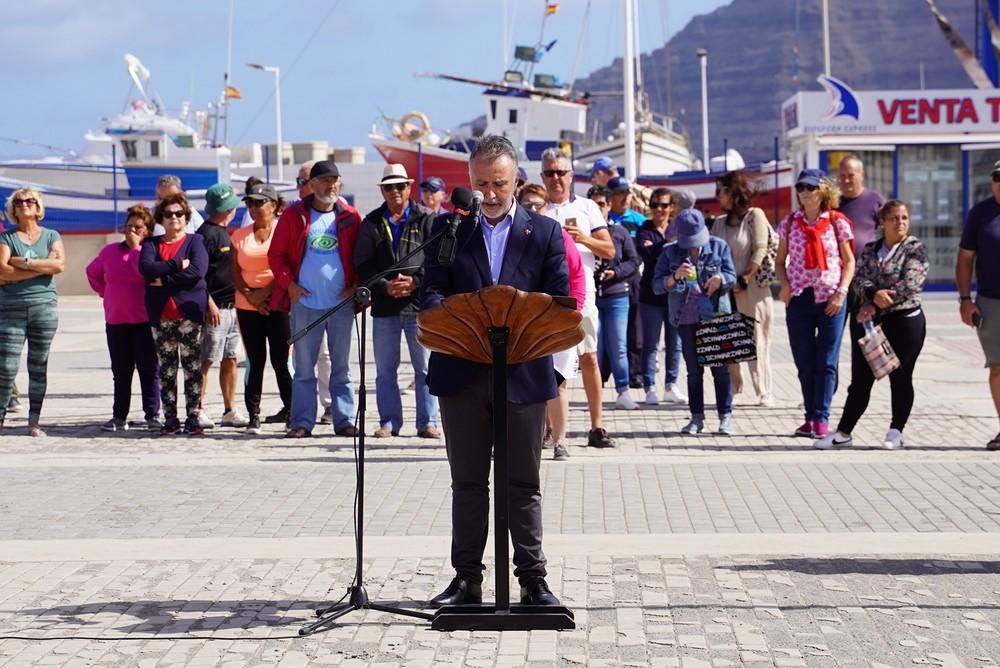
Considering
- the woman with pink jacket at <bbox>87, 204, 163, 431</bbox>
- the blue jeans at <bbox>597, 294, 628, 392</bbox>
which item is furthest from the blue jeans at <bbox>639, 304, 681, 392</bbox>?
the woman with pink jacket at <bbox>87, 204, 163, 431</bbox>

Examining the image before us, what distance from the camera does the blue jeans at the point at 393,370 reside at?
1196 cm

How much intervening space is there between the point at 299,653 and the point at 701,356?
21.1 feet

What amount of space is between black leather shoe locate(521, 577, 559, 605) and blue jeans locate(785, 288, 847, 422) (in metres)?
5.53

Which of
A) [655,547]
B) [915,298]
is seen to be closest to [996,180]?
[915,298]

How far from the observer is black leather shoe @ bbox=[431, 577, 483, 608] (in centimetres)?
643

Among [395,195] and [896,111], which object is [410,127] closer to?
[896,111]

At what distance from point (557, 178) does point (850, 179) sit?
2609 mm

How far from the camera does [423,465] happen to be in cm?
1063

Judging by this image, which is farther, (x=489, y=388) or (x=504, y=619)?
(x=489, y=388)

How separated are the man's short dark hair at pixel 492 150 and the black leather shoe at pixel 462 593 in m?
1.66

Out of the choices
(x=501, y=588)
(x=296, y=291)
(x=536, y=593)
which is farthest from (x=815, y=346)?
(x=501, y=588)

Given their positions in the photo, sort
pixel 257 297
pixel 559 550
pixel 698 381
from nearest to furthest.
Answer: pixel 559 550
pixel 698 381
pixel 257 297

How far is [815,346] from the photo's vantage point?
1162cm

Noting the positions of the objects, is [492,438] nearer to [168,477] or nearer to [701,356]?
[168,477]
